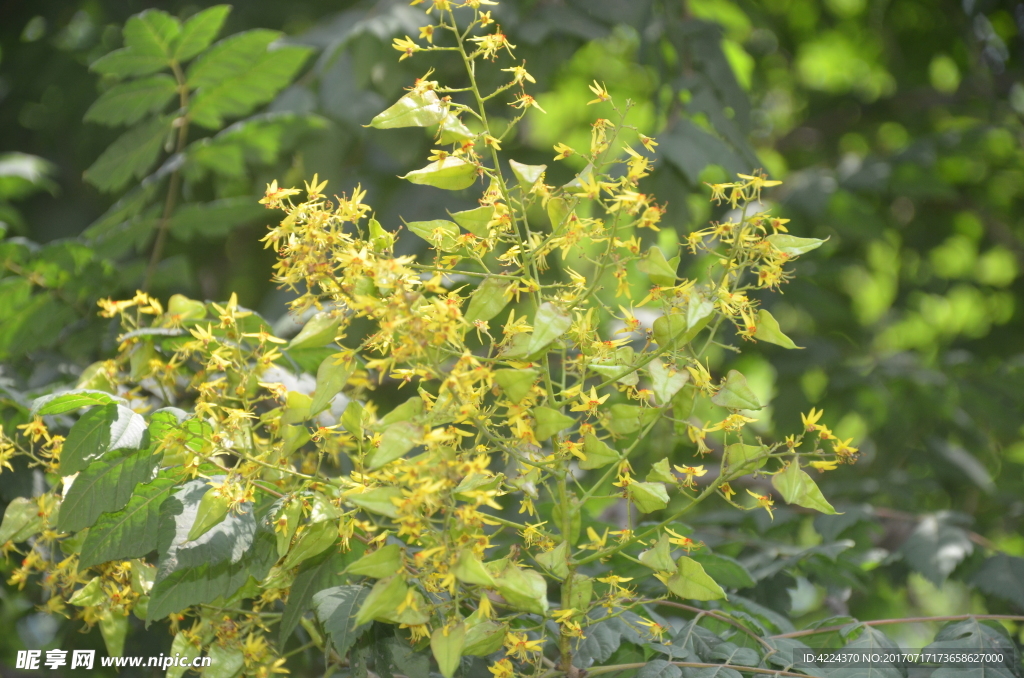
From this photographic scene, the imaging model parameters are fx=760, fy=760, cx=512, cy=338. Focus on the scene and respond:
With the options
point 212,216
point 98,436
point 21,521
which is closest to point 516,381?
point 98,436

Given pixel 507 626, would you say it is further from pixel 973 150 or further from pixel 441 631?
pixel 973 150

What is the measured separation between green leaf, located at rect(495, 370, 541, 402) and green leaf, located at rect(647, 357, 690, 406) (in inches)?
5.2

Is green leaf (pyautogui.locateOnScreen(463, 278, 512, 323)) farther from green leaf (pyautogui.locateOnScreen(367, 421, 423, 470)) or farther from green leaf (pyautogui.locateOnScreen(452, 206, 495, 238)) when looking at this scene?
green leaf (pyautogui.locateOnScreen(367, 421, 423, 470))

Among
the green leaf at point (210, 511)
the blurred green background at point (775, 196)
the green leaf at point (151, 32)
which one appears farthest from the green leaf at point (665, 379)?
the green leaf at point (151, 32)

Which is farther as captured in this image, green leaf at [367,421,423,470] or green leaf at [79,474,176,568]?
green leaf at [79,474,176,568]

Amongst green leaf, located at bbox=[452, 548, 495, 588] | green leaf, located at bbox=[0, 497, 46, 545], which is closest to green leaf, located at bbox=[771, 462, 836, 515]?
green leaf, located at bbox=[452, 548, 495, 588]

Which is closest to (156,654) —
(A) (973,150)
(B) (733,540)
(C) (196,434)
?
(C) (196,434)

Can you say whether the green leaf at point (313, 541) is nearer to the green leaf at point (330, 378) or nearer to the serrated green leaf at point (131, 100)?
the green leaf at point (330, 378)

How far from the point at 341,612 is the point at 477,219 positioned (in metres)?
0.52

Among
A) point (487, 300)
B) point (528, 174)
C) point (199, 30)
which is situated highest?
point (199, 30)

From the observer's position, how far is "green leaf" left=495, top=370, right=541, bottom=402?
0.82 metres

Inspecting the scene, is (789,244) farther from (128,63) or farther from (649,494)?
→ (128,63)

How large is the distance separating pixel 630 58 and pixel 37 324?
2152 millimetres

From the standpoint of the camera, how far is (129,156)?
178 centimetres
